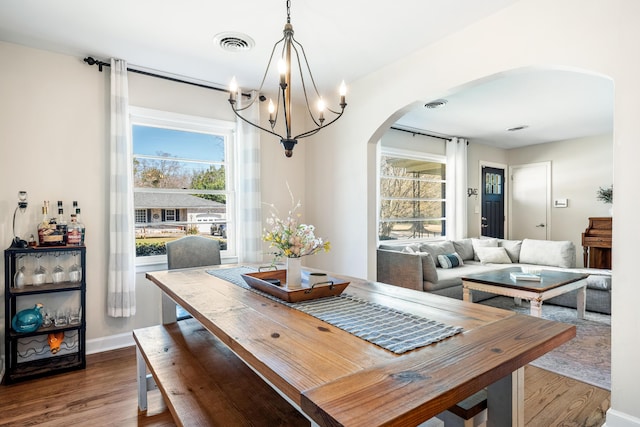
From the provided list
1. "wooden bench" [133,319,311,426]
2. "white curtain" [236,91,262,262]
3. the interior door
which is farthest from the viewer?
the interior door

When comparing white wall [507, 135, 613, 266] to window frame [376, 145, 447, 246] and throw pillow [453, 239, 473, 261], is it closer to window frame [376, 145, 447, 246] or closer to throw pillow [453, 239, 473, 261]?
throw pillow [453, 239, 473, 261]

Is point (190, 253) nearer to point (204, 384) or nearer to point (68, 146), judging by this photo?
point (68, 146)

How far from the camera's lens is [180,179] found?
3525 millimetres

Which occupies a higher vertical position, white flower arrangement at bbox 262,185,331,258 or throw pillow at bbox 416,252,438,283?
white flower arrangement at bbox 262,185,331,258

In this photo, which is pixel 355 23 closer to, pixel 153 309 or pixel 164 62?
pixel 164 62

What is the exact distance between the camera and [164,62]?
304 centimetres

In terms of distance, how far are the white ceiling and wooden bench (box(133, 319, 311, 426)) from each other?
2097mm

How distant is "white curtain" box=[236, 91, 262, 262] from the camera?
12.0 ft

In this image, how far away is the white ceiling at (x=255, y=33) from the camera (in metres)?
2.23

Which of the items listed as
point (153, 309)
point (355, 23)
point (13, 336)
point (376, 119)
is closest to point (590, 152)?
point (376, 119)

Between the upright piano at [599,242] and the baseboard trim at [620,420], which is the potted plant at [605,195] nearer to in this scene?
the upright piano at [599,242]

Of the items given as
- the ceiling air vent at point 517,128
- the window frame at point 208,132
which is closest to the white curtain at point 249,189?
the window frame at point 208,132

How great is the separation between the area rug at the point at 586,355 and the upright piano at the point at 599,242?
4.88 feet

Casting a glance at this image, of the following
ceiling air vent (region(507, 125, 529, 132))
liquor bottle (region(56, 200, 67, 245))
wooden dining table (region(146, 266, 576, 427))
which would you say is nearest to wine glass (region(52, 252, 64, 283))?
liquor bottle (region(56, 200, 67, 245))
